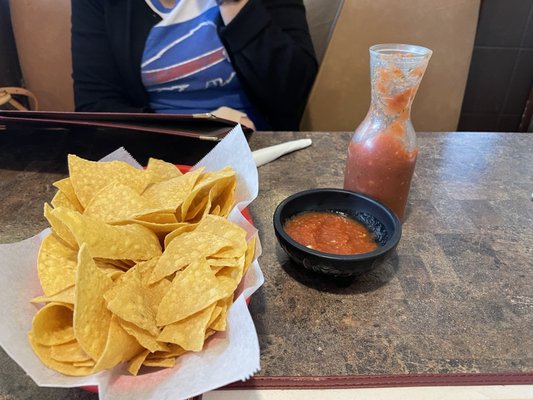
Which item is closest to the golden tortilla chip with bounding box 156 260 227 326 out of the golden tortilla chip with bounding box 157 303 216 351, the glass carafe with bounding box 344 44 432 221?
the golden tortilla chip with bounding box 157 303 216 351

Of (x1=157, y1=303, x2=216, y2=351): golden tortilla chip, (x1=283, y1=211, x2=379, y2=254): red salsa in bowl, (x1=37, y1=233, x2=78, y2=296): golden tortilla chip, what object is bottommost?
(x1=283, y1=211, x2=379, y2=254): red salsa in bowl

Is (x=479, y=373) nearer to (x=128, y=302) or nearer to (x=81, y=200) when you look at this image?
(x=128, y=302)

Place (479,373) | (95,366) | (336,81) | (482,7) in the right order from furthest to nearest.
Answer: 1. (482,7)
2. (336,81)
3. (479,373)
4. (95,366)

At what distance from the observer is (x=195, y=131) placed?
100cm

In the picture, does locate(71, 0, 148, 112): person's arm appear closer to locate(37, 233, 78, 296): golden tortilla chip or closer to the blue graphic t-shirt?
the blue graphic t-shirt

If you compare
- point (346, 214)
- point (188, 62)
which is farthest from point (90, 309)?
point (188, 62)

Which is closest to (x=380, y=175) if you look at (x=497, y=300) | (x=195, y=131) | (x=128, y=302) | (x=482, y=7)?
(x=497, y=300)

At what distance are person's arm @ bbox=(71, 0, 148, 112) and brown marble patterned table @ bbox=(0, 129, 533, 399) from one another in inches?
10.4

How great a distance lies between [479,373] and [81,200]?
658 millimetres

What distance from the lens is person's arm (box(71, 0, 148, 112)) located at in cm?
143

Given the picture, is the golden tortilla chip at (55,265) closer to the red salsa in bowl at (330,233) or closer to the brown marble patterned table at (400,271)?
the brown marble patterned table at (400,271)

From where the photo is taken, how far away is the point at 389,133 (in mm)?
833

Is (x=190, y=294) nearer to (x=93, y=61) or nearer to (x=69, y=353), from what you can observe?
(x=69, y=353)

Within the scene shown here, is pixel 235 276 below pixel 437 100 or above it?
above
